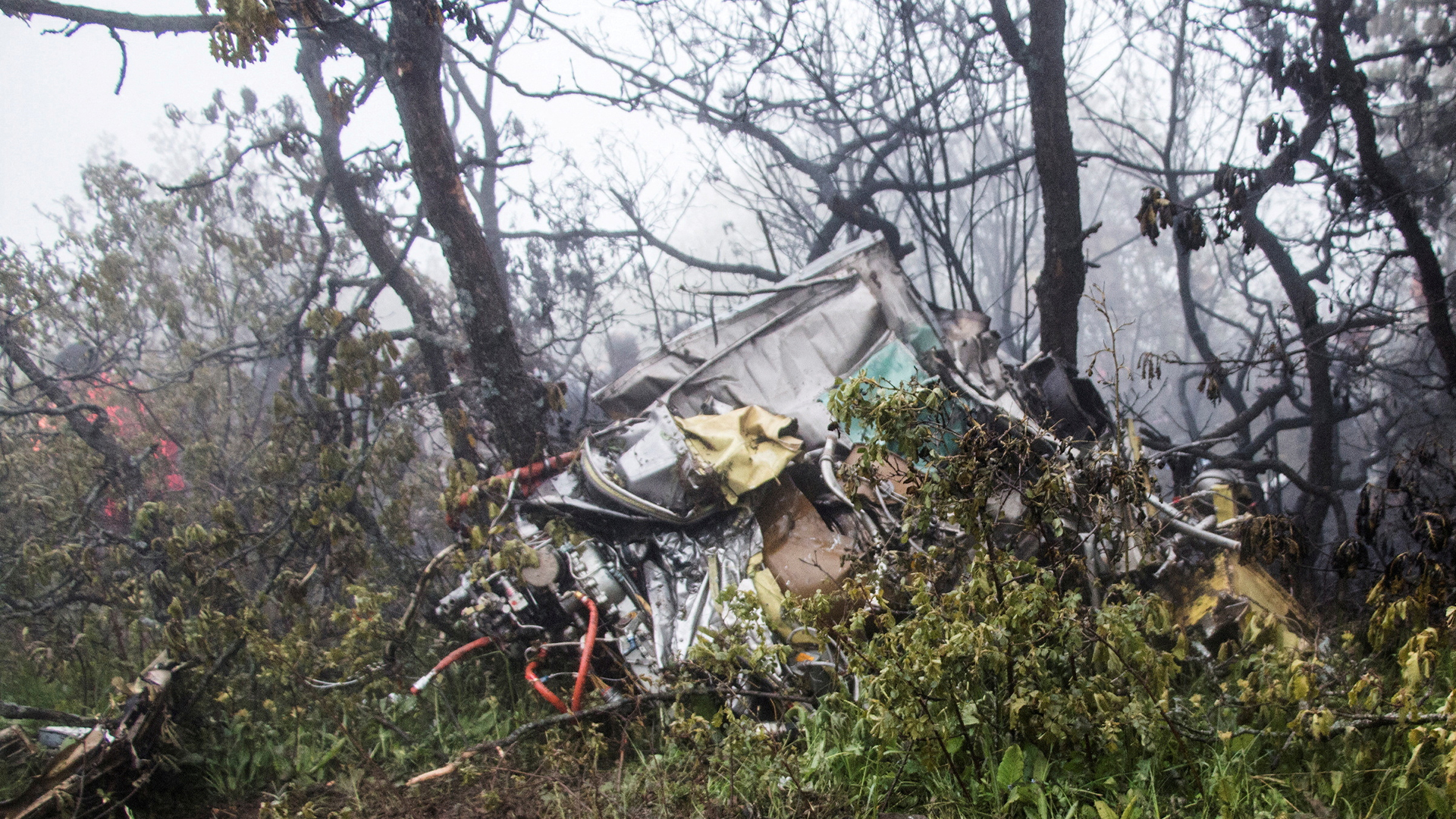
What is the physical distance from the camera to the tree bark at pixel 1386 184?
15.5 feet

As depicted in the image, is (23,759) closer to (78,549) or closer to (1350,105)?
(78,549)

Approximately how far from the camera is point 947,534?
2.94m

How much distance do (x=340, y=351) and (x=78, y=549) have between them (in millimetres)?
2105

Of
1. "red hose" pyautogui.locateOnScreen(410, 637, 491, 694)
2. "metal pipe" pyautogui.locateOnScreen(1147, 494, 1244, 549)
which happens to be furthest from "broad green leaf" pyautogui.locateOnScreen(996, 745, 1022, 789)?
"red hose" pyautogui.locateOnScreen(410, 637, 491, 694)

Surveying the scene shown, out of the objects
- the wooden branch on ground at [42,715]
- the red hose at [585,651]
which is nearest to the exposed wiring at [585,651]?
the red hose at [585,651]

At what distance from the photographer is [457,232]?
471 cm

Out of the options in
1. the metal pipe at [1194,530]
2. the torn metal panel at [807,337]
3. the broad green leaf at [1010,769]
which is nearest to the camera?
the broad green leaf at [1010,769]

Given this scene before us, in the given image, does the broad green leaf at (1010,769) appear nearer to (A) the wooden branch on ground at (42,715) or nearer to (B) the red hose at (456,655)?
(B) the red hose at (456,655)

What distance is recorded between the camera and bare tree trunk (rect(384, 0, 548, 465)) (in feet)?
14.8

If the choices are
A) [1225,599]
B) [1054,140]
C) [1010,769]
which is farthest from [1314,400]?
[1010,769]

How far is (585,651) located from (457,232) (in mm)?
2766

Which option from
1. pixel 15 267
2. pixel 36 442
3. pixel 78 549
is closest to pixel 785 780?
pixel 78 549

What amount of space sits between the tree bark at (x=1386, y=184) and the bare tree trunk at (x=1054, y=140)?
1685 mm

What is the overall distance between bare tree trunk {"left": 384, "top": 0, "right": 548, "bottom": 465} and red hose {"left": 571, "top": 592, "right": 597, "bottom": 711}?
149 cm
